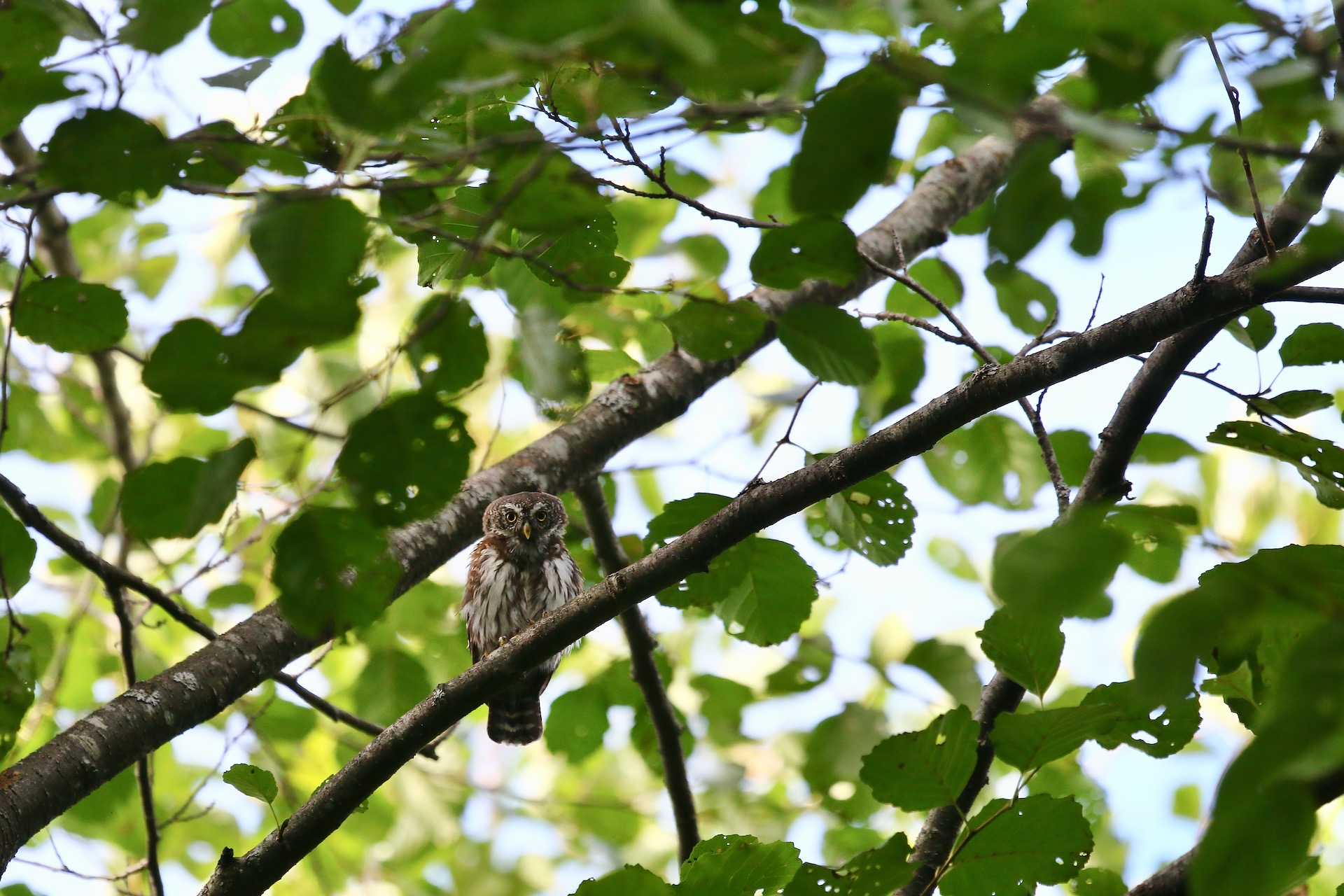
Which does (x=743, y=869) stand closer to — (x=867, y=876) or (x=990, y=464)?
(x=867, y=876)

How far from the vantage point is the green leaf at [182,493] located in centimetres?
152

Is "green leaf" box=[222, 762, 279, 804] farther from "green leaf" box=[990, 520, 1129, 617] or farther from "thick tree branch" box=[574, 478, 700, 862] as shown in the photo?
"thick tree branch" box=[574, 478, 700, 862]

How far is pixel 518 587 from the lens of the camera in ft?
23.0

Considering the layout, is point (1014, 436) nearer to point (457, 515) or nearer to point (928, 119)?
point (928, 119)

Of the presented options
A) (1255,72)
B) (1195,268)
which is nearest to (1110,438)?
(1195,268)

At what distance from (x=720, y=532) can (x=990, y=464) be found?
10.0ft

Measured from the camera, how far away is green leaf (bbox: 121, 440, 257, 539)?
4.98 feet

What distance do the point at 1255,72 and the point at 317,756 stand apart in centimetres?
743

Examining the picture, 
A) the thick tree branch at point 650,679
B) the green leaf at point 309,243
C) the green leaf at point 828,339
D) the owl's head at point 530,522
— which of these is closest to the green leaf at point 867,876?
the green leaf at point 828,339

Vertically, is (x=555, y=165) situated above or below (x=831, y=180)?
above

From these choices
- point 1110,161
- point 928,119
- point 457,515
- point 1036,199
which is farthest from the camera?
point 928,119

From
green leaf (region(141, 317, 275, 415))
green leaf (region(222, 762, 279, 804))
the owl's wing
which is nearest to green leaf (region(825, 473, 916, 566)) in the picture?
green leaf (region(222, 762, 279, 804))

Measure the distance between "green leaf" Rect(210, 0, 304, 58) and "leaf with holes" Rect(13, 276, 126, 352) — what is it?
2.15 ft

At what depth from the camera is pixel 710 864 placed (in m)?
2.65
